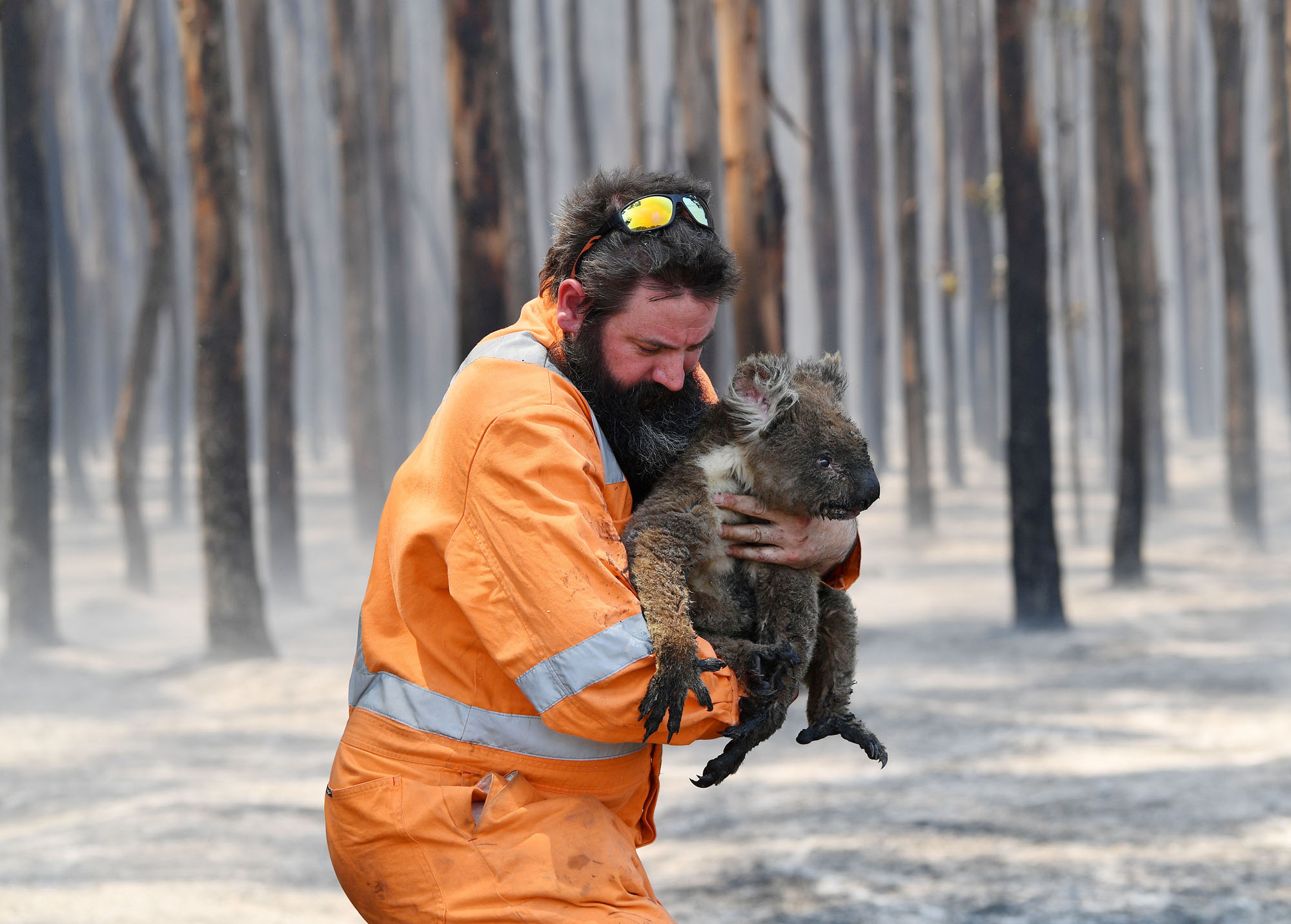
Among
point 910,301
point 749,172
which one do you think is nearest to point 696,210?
point 749,172

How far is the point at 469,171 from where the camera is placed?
8.66 m

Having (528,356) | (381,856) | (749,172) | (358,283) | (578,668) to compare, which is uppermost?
(749,172)

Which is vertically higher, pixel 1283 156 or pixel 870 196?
pixel 870 196

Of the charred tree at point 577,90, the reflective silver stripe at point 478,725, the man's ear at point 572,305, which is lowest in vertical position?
the reflective silver stripe at point 478,725

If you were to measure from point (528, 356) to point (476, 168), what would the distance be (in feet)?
22.4

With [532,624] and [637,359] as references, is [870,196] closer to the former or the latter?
[637,359]

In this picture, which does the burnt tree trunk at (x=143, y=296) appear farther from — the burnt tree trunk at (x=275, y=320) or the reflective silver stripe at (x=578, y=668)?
the reflective silver stripe at (x=578, y=668)

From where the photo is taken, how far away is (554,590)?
1.87 m

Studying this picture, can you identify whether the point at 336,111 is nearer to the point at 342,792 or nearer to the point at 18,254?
the point at 18,254

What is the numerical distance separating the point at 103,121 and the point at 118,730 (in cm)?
2164

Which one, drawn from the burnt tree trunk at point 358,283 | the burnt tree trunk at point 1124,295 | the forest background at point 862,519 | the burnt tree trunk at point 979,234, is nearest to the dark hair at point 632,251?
the forest background at point 862,519

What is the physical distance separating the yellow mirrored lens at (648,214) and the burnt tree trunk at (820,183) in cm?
1751

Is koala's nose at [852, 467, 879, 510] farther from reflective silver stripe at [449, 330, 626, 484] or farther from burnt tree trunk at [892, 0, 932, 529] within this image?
burnt tree trunk at [892, 0, 932, 529]

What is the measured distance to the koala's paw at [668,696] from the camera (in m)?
1.90
